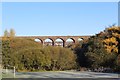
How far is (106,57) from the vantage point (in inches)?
848

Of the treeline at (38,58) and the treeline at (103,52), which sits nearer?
→ the treeline at (103,52)

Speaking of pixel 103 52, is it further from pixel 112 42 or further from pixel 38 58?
pixel 38 58

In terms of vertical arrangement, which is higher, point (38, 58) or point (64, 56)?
point (64, 56)

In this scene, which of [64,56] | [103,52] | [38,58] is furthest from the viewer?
[64,56]

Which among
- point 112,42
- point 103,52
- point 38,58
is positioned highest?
point 112,42

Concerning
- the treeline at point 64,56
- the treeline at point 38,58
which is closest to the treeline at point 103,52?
the treeline at point 64,56

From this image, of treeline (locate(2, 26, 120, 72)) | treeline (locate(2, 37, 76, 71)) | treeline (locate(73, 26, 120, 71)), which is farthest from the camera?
treeline (locate(2, 37, 76, 71))

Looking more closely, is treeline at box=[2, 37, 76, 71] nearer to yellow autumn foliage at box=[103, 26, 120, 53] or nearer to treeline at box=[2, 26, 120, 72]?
treeline at box=[2, 26, 120, 72]

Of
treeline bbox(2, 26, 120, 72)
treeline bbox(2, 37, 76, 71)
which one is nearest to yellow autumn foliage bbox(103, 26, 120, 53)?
treeline bbox(2, 26, 120, 72)

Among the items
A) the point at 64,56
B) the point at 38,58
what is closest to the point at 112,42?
the point at 64,56

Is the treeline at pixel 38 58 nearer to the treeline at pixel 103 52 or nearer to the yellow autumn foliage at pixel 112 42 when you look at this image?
the treeline at pixel 103 52

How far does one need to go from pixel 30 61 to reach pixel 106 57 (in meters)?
5.51

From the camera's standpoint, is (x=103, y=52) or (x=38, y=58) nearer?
(x=38, y=58)

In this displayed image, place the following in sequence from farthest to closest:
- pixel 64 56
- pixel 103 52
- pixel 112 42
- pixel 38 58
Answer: pixel 64 56
pixel 103 52
pixel 38 58
pixel 112 42
